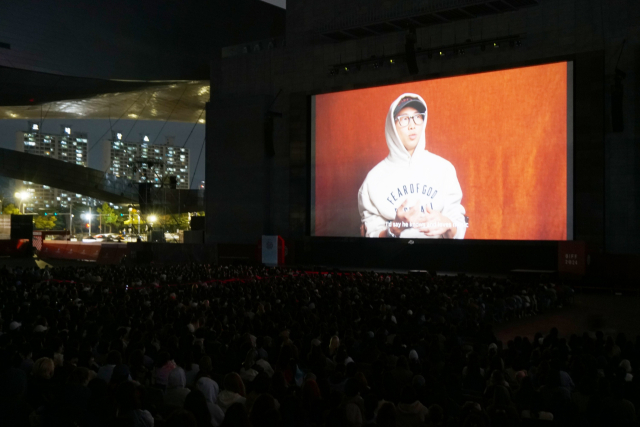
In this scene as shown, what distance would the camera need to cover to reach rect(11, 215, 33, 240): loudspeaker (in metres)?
43.3

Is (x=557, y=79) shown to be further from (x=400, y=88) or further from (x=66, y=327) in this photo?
(x=66, y=327)

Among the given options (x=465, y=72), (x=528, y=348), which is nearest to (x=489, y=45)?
(x=465, y=72)

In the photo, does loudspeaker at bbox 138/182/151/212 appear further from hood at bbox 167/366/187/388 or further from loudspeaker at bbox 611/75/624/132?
hood at bbox 167/366/187/388

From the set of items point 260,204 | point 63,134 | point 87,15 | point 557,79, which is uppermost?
point 63,134

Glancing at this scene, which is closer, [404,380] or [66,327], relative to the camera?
[404,380]

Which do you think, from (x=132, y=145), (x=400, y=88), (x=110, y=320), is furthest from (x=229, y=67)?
(x=132, y=145)

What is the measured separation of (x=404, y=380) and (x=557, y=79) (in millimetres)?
23221

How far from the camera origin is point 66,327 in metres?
11.4

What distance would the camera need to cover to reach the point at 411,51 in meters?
30.6

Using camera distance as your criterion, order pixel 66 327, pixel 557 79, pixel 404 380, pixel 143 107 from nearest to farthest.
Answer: pixel 404 380, pixel 66 327, pixel 557 79, pixel 143 107

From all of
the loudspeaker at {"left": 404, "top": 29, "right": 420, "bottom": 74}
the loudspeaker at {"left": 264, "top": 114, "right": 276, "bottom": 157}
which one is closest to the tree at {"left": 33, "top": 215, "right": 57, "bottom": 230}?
the loudspeaker at {"left": 264, "top": 114, "right": 276, "bottom": 157}

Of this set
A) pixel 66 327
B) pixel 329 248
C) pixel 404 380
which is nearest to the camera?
pixel 404 380

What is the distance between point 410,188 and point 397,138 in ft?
9.39

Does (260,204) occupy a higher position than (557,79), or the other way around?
(557,79)
